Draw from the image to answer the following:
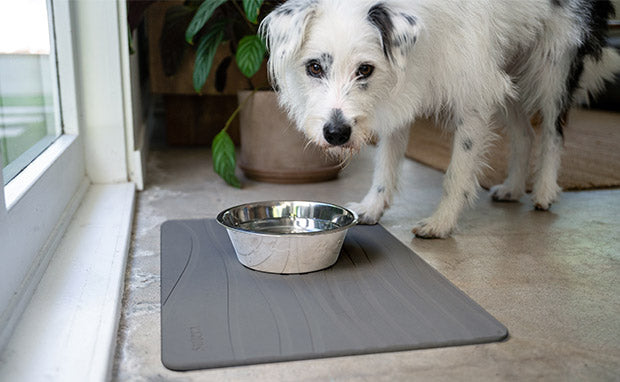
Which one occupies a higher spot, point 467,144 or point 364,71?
point 364,71

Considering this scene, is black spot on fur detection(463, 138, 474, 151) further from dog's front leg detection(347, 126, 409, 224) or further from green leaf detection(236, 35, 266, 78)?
green leaf detection(236, 35, 266, 78)

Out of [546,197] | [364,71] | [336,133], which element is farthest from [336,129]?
[546,197]

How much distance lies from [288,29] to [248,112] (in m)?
1.04

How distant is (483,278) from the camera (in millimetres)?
1598

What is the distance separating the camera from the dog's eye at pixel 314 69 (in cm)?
171

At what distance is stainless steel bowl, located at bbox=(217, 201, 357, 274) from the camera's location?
152cm

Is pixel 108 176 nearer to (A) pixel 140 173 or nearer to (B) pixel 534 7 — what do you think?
(A) pixel 140 173

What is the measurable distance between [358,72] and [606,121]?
3.78 meters

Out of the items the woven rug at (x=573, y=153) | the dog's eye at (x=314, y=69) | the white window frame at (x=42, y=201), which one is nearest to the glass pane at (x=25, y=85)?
the white window frame at (x=42, y=201)

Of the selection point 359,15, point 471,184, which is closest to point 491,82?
point 471,184

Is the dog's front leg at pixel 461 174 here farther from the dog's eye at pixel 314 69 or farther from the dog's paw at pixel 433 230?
the dog's eye at pixel 314 69

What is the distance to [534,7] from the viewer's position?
1.99m

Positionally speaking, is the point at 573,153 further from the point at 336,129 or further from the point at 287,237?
the point at 287,237

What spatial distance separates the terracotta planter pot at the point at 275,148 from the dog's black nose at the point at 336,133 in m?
1.03
